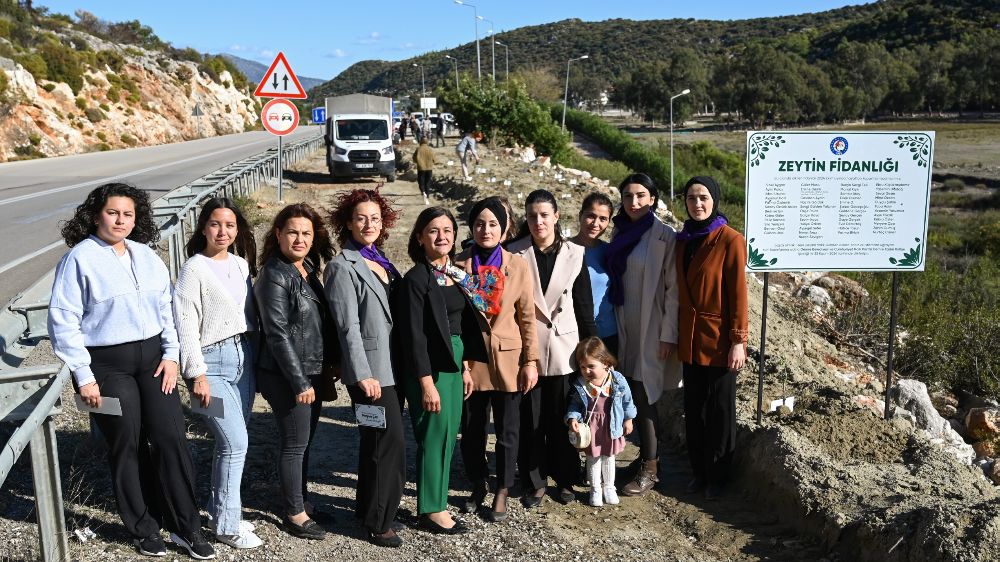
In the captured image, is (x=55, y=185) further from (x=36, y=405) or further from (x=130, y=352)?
(x=36, y=405)

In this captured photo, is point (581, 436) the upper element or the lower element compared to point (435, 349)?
lower

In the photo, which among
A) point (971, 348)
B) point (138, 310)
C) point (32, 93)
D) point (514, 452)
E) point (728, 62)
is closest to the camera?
point (138, 310)

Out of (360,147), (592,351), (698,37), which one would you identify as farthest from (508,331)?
(698,37)

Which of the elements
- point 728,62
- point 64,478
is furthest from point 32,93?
point 728,62

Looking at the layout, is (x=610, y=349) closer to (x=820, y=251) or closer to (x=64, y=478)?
(x=820, y=251)

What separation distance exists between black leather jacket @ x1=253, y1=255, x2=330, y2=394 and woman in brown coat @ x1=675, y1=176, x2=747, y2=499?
2130 millimetres

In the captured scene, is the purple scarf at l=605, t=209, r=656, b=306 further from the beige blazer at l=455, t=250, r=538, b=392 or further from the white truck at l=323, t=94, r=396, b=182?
the white truck at l=323, t=94, r=396, b=182

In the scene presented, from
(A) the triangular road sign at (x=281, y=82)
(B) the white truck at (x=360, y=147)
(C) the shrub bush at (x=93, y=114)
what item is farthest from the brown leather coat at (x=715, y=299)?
(C) the shrub bush at (x=93, y=114)

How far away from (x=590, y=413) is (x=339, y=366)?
142 centimetres

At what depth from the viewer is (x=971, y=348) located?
388 inches

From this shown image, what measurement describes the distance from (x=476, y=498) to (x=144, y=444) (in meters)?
1.79

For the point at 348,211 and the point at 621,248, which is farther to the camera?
the point at 621,248

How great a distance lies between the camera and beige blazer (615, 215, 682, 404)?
504 cm

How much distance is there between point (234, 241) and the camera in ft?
14.2
